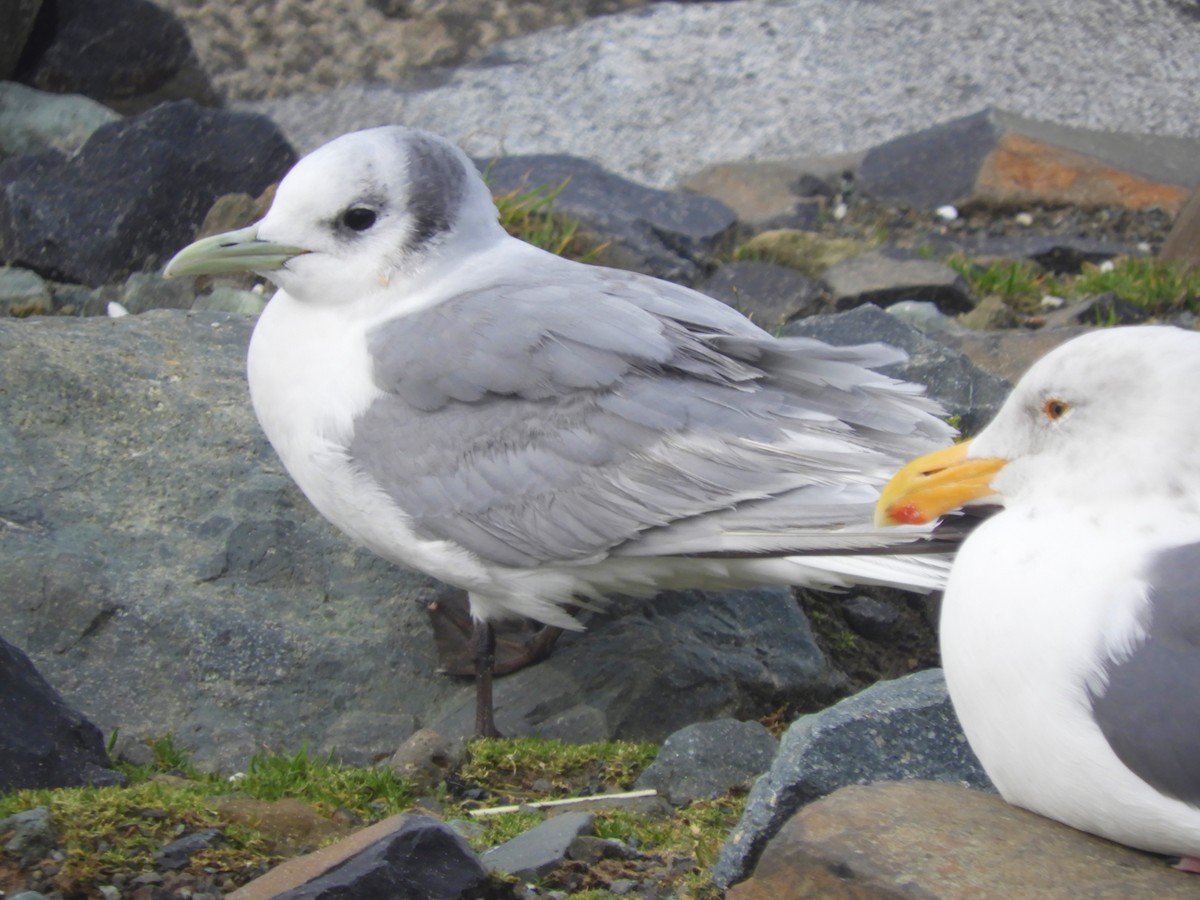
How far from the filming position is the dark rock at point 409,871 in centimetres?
287

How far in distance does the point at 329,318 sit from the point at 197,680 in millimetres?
1163

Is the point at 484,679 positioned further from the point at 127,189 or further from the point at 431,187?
the point at 127,189

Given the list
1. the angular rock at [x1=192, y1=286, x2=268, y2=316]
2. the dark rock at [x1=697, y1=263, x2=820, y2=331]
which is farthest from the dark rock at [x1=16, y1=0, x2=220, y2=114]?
the dark rock at [x1=697, y1=263, x2=820, y2=331]

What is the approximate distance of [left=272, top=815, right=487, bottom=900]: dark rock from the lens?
287cm

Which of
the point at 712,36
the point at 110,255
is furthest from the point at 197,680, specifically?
the point at 712,36

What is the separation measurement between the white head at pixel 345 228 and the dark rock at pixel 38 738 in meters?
1.52

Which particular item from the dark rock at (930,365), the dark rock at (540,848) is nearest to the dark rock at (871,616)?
the dark rock at (930,365)

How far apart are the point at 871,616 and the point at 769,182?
508 centimetres

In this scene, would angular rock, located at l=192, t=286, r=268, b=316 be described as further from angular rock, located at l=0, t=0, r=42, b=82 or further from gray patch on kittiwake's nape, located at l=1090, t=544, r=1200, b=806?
gray patch on kittiwake's nape, located at l=1090, t=544, r=1200, b=806

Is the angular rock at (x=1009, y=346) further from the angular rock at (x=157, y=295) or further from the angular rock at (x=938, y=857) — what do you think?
the angular rock at (x=938, y=857)

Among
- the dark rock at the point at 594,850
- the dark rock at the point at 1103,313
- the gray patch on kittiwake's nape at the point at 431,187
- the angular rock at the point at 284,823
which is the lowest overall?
the dark rock at the point at 1103,313

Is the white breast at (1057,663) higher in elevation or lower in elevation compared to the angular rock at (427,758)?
higher

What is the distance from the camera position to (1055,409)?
10.1 feet

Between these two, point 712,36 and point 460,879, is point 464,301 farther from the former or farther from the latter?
point 712,36
